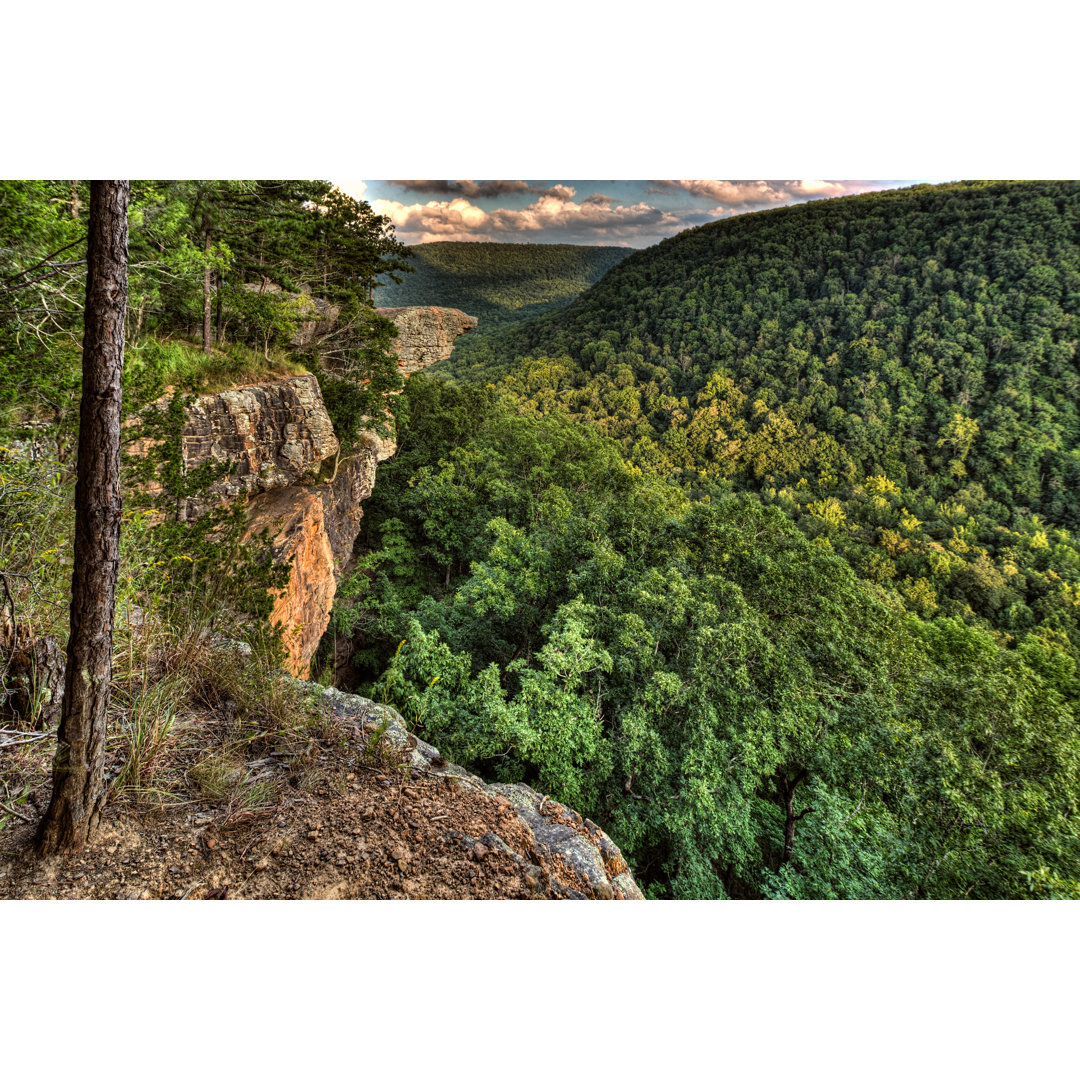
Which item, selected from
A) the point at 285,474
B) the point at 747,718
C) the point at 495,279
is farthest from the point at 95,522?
the point at 495,279

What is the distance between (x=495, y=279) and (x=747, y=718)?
2570 cm

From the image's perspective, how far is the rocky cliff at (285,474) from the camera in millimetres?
5293

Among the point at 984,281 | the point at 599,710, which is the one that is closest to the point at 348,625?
the point at 599,710

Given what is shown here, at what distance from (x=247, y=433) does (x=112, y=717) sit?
473 centimetres

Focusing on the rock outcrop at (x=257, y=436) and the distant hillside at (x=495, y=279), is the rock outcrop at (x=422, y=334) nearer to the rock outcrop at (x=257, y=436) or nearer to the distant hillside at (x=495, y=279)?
the distant hillside at (x=495, y=279)

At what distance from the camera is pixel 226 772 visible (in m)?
1.93

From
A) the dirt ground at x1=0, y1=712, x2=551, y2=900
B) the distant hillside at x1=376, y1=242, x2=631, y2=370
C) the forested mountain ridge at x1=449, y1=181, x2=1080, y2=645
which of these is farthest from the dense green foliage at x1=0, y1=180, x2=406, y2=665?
the forested mountain ridge at x1=449, y1=181, x2=1080, y2=645

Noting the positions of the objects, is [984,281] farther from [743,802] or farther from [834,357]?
[743,802]

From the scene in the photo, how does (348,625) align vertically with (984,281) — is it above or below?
below

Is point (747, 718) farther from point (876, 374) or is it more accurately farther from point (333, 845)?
point (876, 374)

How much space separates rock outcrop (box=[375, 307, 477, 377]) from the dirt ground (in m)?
13.2

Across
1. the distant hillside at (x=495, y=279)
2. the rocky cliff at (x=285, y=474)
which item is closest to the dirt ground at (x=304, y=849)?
the rocky cliff at (x=285, y=474)

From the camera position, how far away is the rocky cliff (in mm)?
5293

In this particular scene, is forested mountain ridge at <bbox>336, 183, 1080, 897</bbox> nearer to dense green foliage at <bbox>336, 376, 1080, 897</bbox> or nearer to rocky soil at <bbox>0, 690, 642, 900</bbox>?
dense green foliage at <bbox>336, 376, 1080, 897</bbox>
